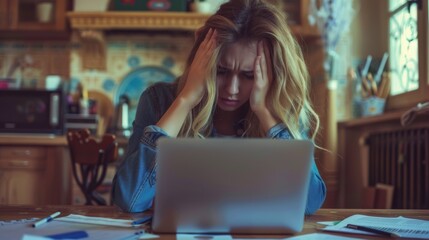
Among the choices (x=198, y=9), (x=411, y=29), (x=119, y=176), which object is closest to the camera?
(x=119, y=176)

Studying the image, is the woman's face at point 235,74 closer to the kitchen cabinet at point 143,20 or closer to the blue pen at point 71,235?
the blue pen at point 71,235

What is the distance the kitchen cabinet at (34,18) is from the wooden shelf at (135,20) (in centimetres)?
15

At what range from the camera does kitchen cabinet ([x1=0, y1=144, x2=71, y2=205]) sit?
9.93 ft

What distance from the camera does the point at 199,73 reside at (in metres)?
1.24

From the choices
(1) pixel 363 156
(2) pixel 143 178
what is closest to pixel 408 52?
(1) pixel 363 156

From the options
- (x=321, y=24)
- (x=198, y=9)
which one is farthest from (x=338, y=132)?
(x=198, y=9)

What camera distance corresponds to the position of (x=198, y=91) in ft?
3.98

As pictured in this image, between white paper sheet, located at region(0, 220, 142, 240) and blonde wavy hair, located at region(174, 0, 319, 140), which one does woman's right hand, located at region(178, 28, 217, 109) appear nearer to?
blonde wavy hair, located at region(174, 0, 319, 140)

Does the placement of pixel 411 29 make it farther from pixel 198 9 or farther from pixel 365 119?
pixel 198 9

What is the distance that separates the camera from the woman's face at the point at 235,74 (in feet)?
4.04

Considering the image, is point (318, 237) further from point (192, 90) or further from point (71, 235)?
point (192, 90)

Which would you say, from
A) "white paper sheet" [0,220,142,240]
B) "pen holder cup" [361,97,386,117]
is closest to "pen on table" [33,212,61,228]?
"white paper sheet" [0,220,142,240]

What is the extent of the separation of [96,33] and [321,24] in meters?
1.38

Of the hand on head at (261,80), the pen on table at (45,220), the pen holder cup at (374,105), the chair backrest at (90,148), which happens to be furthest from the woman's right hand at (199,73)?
the pen holder cup at (374,105)
